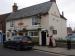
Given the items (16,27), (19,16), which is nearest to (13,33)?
(16,27)

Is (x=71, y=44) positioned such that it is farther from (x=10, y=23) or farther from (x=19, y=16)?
(x=10, y=23)

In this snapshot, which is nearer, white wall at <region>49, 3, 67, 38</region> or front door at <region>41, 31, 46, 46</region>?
front door at <region>41, 31, 46, 46</region>

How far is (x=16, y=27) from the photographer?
36531mm

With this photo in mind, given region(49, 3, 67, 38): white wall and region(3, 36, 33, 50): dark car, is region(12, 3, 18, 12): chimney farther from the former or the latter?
region(3, 36, 33, 50): dark car

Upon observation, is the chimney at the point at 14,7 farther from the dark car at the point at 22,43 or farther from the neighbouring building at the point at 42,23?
the dark car at the point at 22,43

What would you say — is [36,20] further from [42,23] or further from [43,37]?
[43,37]

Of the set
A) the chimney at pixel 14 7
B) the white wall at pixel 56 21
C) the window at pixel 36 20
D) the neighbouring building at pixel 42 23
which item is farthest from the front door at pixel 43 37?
the chimney at pixel 14 7

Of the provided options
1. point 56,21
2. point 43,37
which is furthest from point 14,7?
point 43,37

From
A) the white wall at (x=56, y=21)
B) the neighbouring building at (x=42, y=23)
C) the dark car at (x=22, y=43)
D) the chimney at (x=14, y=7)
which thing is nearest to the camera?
the dark car at (x=22, y=43)

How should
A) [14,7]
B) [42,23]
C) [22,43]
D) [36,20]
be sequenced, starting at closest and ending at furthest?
[22,43], [42,23], [36,20], [14,7]

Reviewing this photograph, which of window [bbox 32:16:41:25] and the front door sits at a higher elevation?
window [bbox 32:16:41:25]

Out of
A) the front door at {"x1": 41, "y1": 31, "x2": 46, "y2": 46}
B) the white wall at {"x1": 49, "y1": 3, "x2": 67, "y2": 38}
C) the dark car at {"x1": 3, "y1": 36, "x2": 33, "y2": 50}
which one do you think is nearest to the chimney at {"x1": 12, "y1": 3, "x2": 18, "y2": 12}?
the white wall at {"x1": 49, "y1": 3, "x2": 67, "y2": 38}

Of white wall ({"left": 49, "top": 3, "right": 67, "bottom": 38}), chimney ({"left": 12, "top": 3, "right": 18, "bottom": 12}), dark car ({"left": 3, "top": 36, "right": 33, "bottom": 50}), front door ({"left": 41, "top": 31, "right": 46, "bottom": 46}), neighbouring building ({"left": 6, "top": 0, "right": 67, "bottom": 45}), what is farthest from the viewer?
chimney ({"left": 12, "top": 3, "right": 18, "bottom": 12})

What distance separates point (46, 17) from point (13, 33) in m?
9.74
